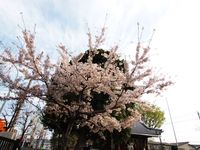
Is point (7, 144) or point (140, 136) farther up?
point (140, 136)

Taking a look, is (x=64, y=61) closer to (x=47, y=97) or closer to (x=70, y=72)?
(x=70, y=72)

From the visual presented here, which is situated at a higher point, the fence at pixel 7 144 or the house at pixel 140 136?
the house at pixel 140 136

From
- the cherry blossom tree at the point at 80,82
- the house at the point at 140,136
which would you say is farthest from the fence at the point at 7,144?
the house at the point at 140,136

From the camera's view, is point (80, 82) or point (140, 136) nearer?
point (80, 82)

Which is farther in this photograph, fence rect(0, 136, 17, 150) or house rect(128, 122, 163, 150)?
house rect(128, 122, 163, 150)

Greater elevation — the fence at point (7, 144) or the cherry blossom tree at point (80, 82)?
the cherry blossom tree at point (80, 82)

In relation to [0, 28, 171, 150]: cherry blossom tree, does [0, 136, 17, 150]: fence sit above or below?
below

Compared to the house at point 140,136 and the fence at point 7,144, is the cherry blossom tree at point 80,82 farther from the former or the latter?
the house at point 140,136

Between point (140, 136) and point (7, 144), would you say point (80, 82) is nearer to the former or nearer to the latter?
point (7, 144)

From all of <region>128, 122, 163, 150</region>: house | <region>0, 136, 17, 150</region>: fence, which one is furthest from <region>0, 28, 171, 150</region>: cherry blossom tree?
<region>128, 122, 163, 150</region>: house

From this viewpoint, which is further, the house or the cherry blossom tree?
the house

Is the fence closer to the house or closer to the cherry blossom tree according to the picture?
the cherry blossom tree

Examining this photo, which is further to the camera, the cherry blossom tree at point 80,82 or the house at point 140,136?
the house at point 140,136

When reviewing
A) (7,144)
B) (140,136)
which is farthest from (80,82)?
(140,136)
